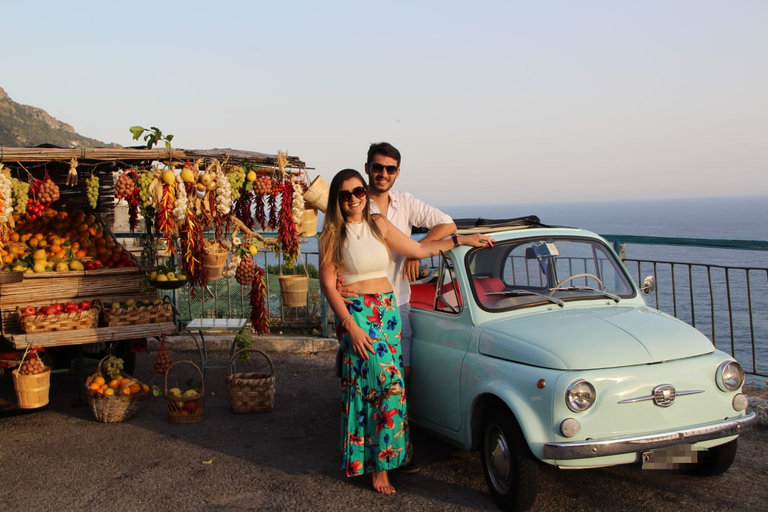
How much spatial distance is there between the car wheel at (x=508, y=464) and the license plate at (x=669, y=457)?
0.67m

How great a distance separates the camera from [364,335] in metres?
4.80

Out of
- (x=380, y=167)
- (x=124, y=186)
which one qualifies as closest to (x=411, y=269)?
(x=380, y=167)

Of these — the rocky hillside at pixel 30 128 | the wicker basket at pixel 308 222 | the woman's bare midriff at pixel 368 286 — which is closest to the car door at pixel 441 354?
the woman's bare midriff at pixel 368 286

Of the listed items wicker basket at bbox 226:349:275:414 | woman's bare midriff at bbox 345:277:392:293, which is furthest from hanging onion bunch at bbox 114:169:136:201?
woman's bare midriff at bbox 345:277:392:293

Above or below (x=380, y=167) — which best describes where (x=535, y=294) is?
below

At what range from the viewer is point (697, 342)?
446 centimetres

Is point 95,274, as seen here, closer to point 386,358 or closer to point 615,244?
point 386,358

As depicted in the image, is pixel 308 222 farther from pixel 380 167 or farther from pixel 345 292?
pixel 345 292

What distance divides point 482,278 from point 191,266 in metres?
3.12

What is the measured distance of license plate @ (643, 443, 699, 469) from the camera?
4180mm

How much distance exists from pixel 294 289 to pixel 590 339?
3.99 metres

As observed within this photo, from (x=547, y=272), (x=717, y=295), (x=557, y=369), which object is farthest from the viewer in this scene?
(x=717, y=295)

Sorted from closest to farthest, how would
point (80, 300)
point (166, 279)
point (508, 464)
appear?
1. point (508, 464)
2. point (166, 279)
3. point (80, 300)

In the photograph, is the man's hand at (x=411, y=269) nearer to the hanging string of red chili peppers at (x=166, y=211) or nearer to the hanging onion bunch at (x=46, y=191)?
the hanging string of red chili peppers at (x=166, y=211)
